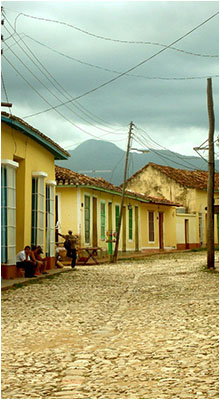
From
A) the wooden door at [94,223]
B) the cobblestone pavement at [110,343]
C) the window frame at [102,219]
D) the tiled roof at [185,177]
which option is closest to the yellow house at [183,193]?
the tiled roof at [185,177]

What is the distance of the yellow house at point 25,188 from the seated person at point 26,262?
0.71ft

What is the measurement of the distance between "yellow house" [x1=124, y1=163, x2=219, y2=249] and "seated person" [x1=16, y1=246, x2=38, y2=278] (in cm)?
2325

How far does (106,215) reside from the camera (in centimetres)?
2700

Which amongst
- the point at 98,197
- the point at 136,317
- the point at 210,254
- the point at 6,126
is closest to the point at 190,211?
the point at 98,197

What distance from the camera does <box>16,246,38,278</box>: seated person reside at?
13969 millimetres

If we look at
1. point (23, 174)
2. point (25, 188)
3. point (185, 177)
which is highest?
point (185, 177)

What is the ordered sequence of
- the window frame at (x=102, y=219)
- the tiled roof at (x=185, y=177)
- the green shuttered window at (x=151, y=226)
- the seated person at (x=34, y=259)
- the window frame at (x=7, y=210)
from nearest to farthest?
the window frame at (x=7, y=210) → the seated person at (x=34, y=259) → the window frame at (x=102, y=219) → the green shuttered window at (x=151, y=226) → the tiled roof at (x=185, y=177)

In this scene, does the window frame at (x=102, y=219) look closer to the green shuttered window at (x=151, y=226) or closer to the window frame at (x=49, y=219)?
the green shuttered window at (x=151, y=226)

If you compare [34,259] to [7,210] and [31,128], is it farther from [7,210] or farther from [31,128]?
[31,128]

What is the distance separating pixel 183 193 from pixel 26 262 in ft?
82.1

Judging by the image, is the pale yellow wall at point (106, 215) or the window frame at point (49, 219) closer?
the window frame at point (49, 219)

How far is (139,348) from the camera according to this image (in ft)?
20.4

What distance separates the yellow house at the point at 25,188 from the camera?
13184 millimetres

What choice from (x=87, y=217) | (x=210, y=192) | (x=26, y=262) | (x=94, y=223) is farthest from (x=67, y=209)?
(x=26, y=262)
